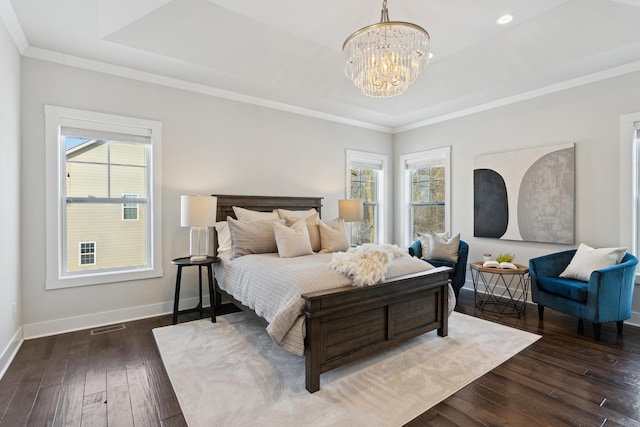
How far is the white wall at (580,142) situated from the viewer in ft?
11.6

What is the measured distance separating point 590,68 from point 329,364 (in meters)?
4.10

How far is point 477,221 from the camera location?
4793 millimetres

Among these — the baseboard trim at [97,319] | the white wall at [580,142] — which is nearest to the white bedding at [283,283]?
the baseboard trim at [97,319]

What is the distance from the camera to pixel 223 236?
12.6ft

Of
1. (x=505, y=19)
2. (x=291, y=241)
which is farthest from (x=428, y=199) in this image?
(x=291, y=241)

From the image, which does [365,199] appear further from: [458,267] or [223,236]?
[223,236]

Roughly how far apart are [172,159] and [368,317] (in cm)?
290

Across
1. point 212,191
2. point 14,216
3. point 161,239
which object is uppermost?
point 212,191

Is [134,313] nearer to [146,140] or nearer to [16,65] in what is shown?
[146,140]

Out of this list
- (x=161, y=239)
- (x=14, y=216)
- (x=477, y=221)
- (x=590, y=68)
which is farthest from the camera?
(x=477, y=221)

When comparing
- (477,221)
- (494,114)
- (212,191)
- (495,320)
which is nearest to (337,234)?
(212,191)

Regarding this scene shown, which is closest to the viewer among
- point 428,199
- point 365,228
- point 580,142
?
point 580,142

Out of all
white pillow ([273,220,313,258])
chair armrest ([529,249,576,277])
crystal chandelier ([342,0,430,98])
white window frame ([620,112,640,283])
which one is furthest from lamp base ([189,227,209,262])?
white window frame ([620,112,640,283])

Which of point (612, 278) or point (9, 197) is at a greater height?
point (9, 197)
